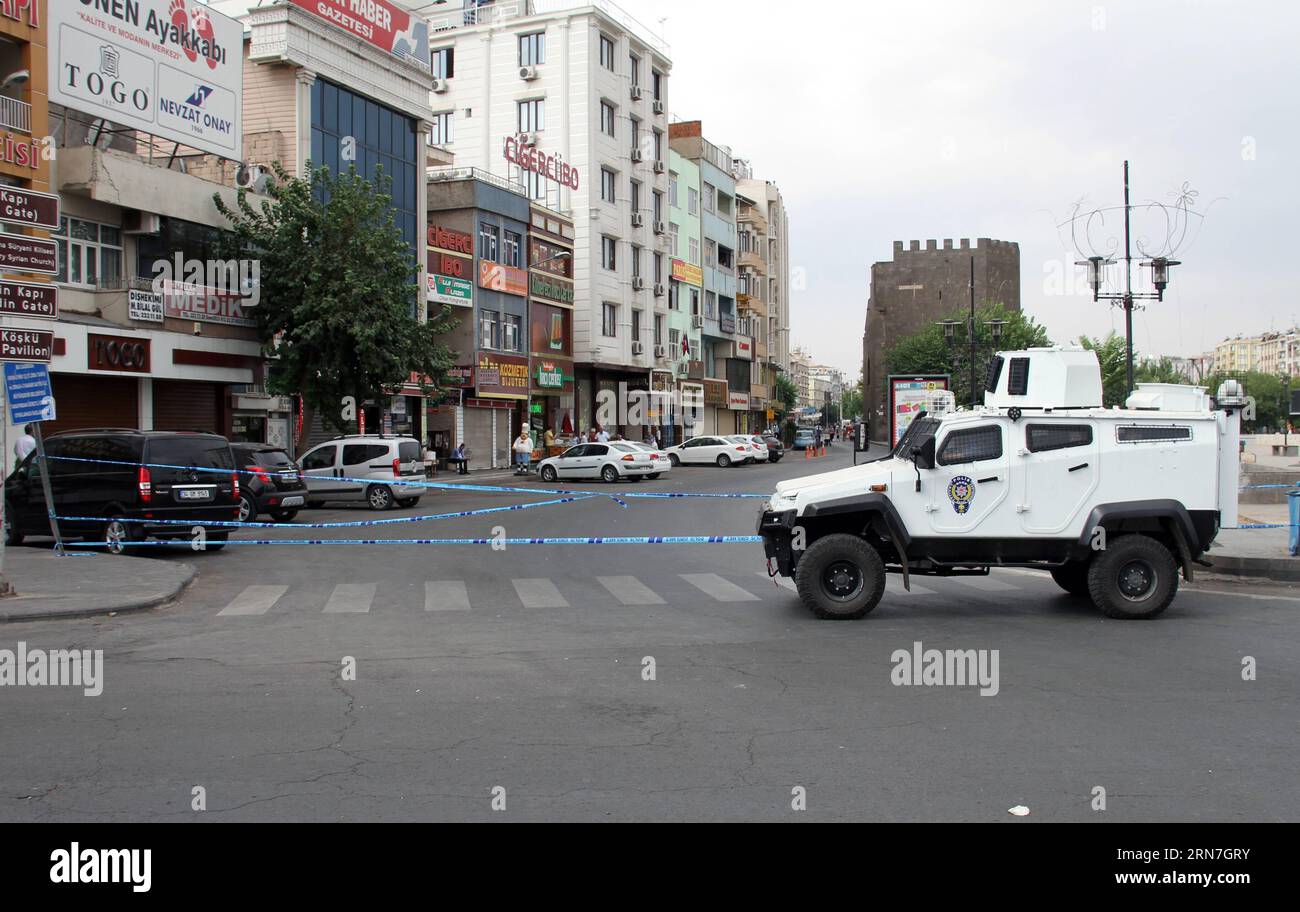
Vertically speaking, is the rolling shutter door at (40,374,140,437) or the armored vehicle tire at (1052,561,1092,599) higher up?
the rolling shutter door at (40,374,140,437)

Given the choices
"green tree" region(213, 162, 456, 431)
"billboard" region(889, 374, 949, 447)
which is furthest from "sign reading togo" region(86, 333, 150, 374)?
"billboard" region(889, 374, 949, 447)

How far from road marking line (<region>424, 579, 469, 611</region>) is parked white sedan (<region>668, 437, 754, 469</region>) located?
36.0 metres

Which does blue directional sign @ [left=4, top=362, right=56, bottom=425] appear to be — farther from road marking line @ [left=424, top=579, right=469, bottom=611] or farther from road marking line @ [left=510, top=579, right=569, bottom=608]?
road marking line @ [left=510, top=579, right=569, bottom=608]

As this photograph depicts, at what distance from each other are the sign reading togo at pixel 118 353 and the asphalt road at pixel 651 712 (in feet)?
52.7

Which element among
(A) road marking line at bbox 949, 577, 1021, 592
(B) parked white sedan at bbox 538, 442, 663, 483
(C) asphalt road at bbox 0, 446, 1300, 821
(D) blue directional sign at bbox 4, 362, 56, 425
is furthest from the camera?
(B) parked white sedan at bbox 538, 442, 663, 483

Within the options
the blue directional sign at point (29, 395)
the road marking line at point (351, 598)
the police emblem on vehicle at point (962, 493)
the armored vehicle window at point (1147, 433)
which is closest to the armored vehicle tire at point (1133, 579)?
the armored vehicle window at point (1147, 433)

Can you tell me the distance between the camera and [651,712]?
6863mm

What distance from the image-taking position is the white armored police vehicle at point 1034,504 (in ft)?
34.5

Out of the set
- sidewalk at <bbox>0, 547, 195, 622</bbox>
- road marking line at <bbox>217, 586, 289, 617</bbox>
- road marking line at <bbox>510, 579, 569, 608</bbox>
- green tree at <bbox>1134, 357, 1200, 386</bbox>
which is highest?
green tree at <bbox>1134, 357, 1200, 386</bbox>

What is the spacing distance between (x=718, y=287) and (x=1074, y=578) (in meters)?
63.9

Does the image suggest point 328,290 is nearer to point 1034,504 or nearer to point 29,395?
point 29,395

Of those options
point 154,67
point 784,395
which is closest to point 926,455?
point 154,67

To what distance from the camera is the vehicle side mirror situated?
35.1 ft

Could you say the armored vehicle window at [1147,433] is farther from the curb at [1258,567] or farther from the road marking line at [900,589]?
the curb at [1258,567]
